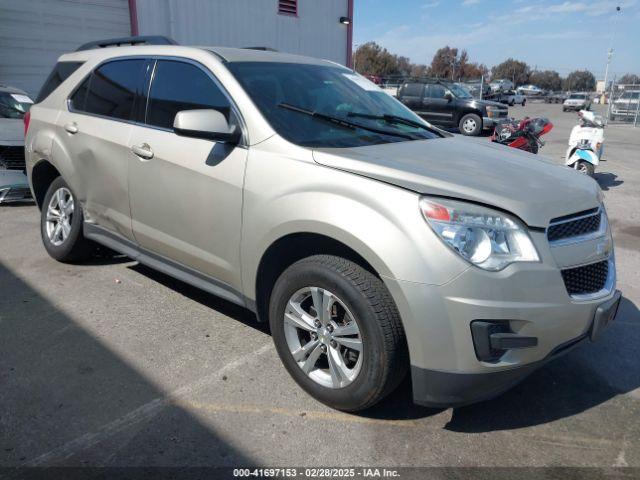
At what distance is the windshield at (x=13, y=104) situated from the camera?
25.3 ft

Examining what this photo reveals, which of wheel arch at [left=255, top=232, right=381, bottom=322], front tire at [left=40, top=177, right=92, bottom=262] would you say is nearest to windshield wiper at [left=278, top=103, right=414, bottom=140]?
wheel arch at [left=255, top=232, right=381, bottom=322]

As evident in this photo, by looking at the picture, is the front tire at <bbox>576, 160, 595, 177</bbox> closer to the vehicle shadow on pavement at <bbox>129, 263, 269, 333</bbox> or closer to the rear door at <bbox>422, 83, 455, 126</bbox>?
the vehicle shadow on pavement at <bbox>129, 263, 269, 333</bbox>

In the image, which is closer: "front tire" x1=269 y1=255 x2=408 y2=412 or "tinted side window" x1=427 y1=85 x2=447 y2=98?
"front tire" x1=269 y1=255 x2=408 y2=412

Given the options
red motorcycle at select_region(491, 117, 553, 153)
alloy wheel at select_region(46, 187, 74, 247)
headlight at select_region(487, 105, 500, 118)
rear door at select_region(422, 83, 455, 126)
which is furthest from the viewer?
rear door at select_region(422, 83, 455, 126)

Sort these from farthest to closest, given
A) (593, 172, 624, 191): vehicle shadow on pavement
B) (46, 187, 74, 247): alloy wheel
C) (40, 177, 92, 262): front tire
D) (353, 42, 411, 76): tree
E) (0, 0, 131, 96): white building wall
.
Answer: (353, 42, 411, 76): tree, (0, 0, 131, 96): white building wall, (593, 172, 624, 191): vehicle shadow on pavement, (46, 187, 74, 247): alloy wheel, (40, 177, 92, 262): front tire

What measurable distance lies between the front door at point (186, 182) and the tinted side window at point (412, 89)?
15723 millimetres

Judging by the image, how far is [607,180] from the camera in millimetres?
10016

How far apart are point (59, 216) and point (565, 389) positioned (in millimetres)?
4272

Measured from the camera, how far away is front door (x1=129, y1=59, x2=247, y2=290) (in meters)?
3.16

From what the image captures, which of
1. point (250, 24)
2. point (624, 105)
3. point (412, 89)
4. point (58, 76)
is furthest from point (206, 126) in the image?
point (624, 105)

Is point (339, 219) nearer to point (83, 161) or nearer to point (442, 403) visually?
point (442, 403)

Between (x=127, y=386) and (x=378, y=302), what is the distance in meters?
1.56

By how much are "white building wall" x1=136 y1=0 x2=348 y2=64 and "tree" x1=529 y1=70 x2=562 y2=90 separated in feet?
299

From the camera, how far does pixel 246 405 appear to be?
292 cm
